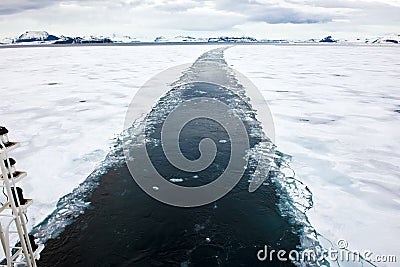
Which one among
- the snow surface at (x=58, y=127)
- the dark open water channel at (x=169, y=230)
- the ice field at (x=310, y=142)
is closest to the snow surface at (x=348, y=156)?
the ice field at (x=310, y=142)

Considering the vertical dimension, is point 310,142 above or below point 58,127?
below

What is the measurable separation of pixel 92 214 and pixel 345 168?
4710mm

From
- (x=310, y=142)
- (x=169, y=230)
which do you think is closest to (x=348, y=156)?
(x=310, y=142)

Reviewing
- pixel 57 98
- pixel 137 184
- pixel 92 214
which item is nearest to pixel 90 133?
pixel 137 184

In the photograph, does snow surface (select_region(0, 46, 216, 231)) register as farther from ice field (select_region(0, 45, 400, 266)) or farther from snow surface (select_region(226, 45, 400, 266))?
snow surface (select_region(226, 45, 400, 266))

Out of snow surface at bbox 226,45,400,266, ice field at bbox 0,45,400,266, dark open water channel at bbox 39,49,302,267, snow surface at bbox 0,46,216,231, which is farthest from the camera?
snow surface at bbox 0,46,216,231

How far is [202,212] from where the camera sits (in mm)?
4688

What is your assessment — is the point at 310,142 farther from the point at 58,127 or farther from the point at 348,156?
the point at 58,127

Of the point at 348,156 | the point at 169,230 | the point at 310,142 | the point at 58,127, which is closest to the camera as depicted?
the point at 169,230

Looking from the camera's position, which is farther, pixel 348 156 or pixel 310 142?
pixel 310 142

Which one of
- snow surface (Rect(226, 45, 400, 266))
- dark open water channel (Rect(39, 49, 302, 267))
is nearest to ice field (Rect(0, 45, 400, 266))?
→ snow surface (Rect(226, 45, 400, 266))

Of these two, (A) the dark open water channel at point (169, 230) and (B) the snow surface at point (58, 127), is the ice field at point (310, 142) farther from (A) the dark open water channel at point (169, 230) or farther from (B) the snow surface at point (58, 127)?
(A) the dark open water channel at point (169, 230)

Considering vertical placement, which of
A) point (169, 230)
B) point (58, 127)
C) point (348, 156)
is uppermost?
point (58, 127)

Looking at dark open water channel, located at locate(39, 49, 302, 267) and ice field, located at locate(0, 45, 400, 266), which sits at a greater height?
ice field, located at locate(0, 45, 400, 266)
